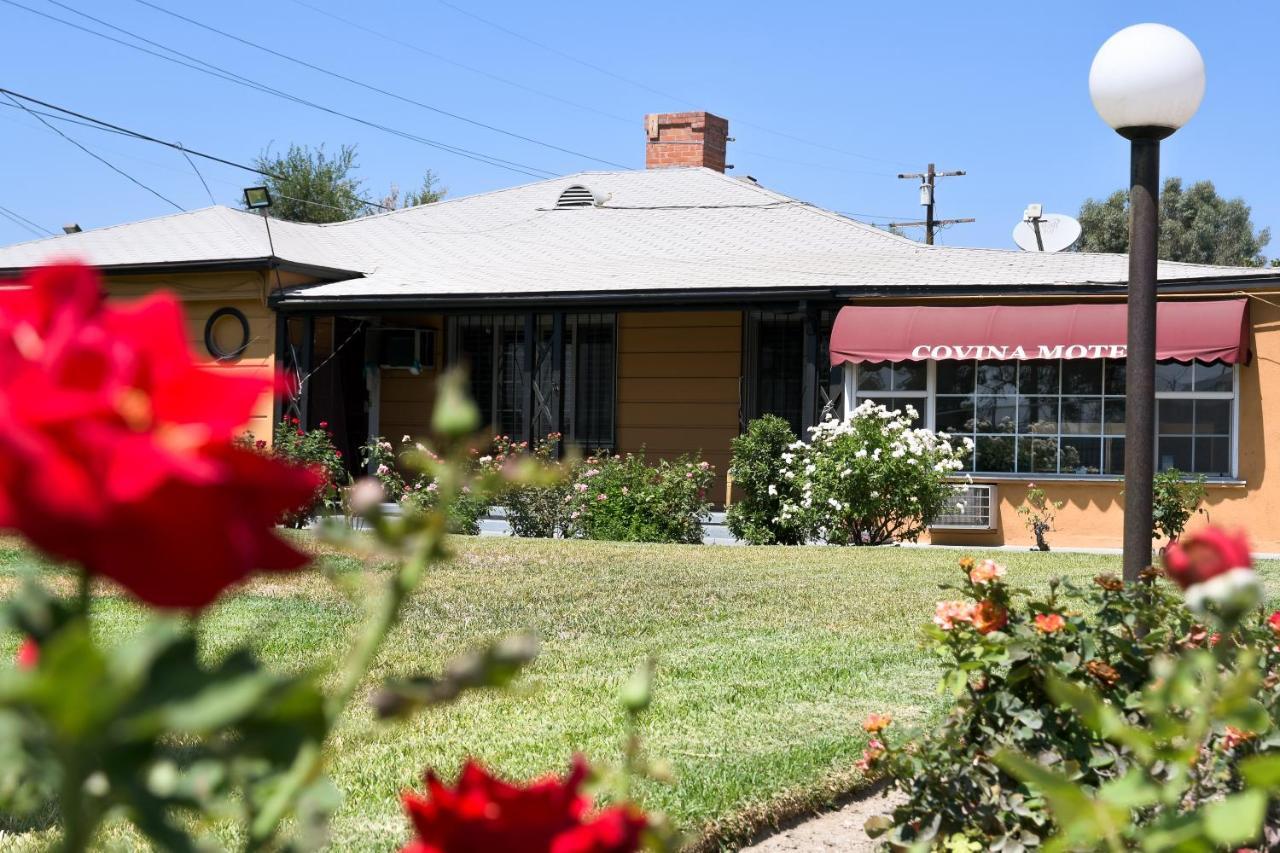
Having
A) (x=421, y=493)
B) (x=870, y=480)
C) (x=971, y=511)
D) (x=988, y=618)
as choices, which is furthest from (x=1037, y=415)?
(x=988, y=618)

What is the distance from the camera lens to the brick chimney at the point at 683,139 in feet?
76.3

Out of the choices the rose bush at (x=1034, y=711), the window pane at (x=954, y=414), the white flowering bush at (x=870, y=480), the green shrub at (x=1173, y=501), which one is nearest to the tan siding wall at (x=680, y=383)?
the window pane at (x=954, y=414)

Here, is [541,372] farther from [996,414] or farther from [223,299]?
[996,414]

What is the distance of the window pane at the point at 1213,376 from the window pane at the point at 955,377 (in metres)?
2.40

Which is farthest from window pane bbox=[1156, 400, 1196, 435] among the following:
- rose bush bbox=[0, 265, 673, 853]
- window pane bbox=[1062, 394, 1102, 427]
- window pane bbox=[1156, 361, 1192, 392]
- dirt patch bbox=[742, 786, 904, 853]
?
rose bush bbox=[0, 265, 673, 853]

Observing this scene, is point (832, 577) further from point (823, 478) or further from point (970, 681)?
point (970, 681)

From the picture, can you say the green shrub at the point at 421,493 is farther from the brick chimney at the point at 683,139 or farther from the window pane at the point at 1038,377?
the brick chimney at the point at 683,139

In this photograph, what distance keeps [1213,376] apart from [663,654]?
9.68 meters

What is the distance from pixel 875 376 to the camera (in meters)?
15.8

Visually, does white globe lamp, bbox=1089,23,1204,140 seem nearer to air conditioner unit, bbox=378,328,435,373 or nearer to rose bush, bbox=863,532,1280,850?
rose bush, bbox=863,532,1280,850

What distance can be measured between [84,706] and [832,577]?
10367 mm

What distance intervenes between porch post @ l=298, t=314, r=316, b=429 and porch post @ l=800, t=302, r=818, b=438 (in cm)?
633

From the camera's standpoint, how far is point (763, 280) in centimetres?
1620

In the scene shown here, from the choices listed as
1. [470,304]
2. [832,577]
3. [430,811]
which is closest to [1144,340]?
[430,811]
